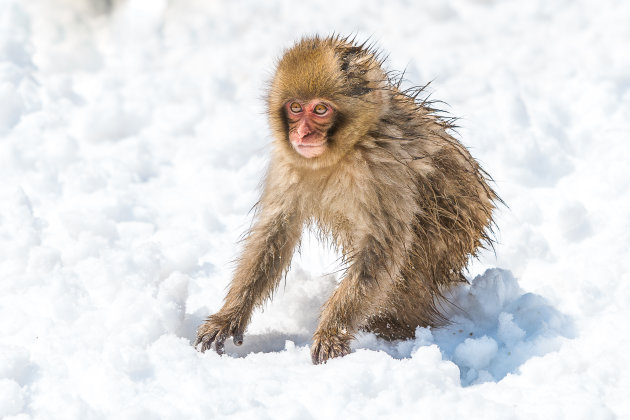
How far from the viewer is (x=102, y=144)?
17.5 feet

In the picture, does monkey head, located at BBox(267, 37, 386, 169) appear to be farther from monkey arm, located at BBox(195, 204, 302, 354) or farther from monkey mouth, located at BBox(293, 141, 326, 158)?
monkey arm, located at BBox(195, 204, 302, 354)

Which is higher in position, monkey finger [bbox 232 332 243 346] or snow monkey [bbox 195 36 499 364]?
snow monkey [bbox 195 36 499 364]

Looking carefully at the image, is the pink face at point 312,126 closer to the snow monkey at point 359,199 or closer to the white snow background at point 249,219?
the snow monkey at point 359,199

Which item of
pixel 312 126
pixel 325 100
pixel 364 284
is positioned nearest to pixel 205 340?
pixel 364 284

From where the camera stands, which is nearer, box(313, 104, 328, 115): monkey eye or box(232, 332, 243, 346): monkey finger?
box(313, 104, 328, 115): monkey eye

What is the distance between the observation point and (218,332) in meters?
3.19

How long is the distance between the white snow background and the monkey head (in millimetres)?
524

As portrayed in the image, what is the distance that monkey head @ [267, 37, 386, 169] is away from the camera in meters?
3.02

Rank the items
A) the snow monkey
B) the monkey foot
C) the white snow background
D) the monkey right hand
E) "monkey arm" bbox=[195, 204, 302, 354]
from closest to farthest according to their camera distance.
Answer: the white snow background, the monkey foot, the snow monkey, the monkey right hand, "monkey arm" bbox=[195, 204, 302, 354]

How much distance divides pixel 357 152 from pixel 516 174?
6.90ft

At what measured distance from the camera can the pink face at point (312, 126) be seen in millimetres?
3021

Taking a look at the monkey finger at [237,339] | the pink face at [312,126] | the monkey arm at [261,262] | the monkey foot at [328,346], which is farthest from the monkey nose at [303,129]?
the monkey finger at [237,339]

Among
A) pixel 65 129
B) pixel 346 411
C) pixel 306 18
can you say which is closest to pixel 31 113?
pixel 65 129

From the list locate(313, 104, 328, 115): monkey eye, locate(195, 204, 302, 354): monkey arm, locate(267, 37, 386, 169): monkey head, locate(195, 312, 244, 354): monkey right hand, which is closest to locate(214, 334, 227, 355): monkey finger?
locate(195, 312, 244, 354): monkey right hand
